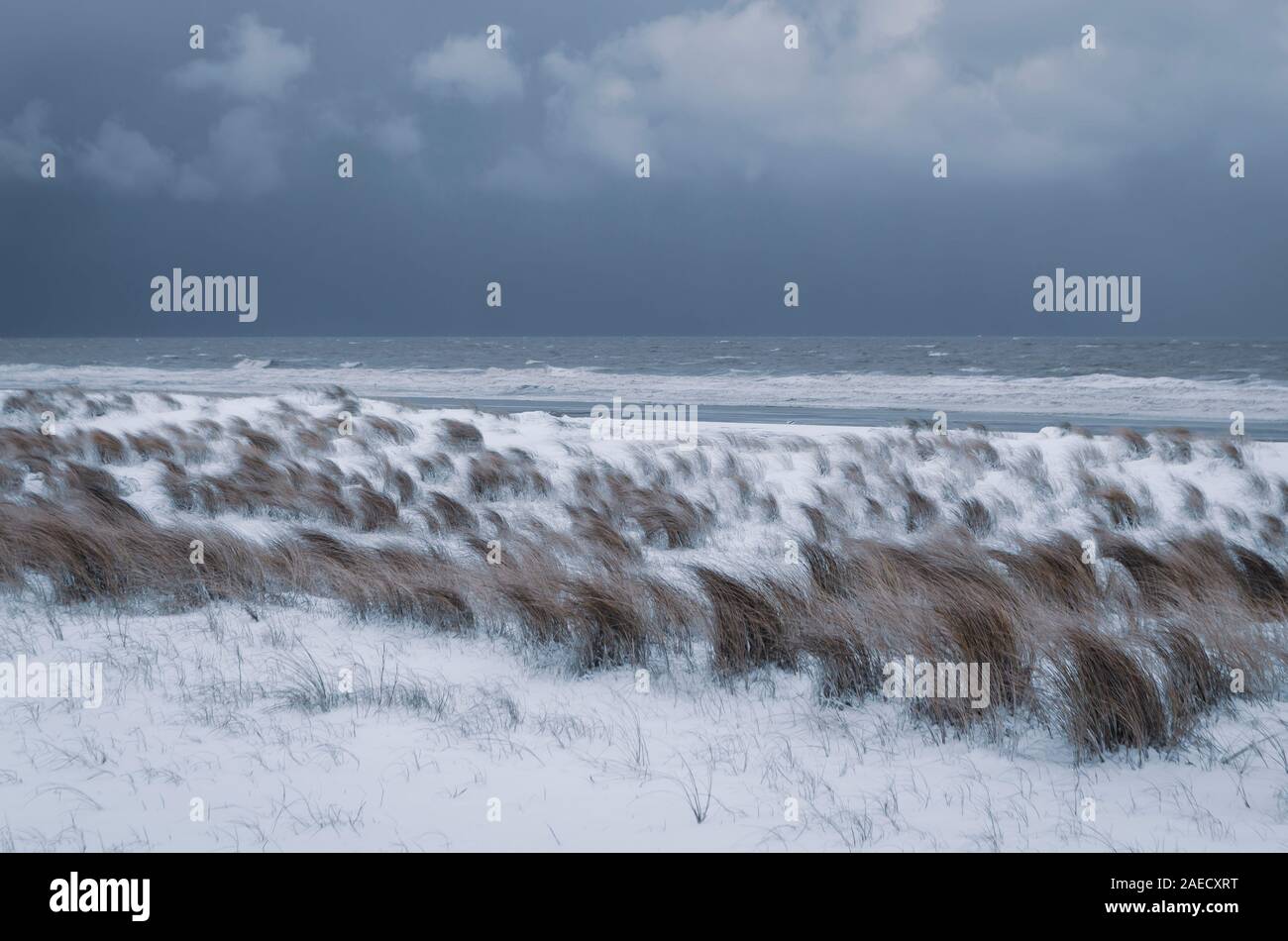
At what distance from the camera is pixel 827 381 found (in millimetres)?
38688

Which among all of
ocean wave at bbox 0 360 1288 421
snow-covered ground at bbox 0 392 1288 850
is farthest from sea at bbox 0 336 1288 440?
snow-covered ground at bbox 0 392 1288 850

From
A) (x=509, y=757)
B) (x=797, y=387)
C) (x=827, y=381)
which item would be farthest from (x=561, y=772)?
(x=827, y=381)

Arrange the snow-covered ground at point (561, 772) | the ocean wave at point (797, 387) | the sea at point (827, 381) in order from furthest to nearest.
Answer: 1. the ocean wave at point (797, 387)
2. the sea at point (827, 381)
3. the snow-covered ground at point (561, 772)

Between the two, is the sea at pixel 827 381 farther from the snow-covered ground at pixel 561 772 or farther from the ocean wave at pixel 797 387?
the snow-covered ground at pixel 561 772

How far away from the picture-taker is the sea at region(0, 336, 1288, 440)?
25391 millimetres

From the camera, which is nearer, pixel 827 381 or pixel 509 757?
pixel 509 757

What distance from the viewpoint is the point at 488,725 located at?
3641mm

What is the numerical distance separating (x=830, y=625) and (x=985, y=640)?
74cm

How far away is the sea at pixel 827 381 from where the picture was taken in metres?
25.4

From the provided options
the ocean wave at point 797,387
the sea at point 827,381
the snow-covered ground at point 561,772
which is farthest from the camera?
the ocean wave at point 797,387

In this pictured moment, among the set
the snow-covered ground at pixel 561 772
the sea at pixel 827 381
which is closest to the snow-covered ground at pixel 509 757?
the snow-covered ground at pixel 561 772

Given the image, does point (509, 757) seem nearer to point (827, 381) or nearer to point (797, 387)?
point (797, 387)
